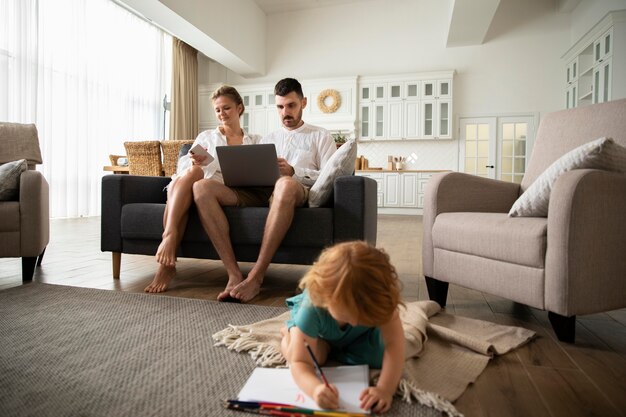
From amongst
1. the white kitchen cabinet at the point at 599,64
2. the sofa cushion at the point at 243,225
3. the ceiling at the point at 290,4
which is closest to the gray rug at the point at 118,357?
the sofa cushion at the point at 243,225

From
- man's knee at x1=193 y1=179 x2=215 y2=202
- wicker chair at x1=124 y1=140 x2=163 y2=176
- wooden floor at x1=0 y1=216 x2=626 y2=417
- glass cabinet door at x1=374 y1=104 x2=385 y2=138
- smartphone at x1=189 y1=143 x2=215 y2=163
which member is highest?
glass cabinet door at x1=374 y1=104 x2=385 y2=138

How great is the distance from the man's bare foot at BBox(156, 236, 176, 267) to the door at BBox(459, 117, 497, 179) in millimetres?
6087

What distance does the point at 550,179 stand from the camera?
55.9 inches

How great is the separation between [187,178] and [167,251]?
36cm

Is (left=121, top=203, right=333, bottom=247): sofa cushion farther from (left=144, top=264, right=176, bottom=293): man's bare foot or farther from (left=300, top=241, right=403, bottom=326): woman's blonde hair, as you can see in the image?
(left=300, top=241, right=403, bottom=326): woman's blonde hair

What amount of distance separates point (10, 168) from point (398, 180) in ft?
19.3

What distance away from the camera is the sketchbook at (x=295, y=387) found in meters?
0.84

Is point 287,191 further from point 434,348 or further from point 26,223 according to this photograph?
point 26,223

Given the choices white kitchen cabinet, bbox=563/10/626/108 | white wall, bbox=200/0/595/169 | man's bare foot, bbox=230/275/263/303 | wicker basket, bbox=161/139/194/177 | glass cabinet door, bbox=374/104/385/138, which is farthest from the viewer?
glass cabinet door, bbox=374/104/385/138

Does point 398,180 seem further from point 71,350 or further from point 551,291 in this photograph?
point 71,350

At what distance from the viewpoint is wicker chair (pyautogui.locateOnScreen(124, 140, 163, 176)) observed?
433cm

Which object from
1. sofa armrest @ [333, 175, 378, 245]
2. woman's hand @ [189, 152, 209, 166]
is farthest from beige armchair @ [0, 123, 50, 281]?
sofa armrest @ [333, 175, 378, 245]

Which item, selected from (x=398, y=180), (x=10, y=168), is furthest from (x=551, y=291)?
(x=398, y=180)

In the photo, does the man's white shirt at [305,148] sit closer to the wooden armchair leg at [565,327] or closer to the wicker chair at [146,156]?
the wooden armchair leg at [565,327]
